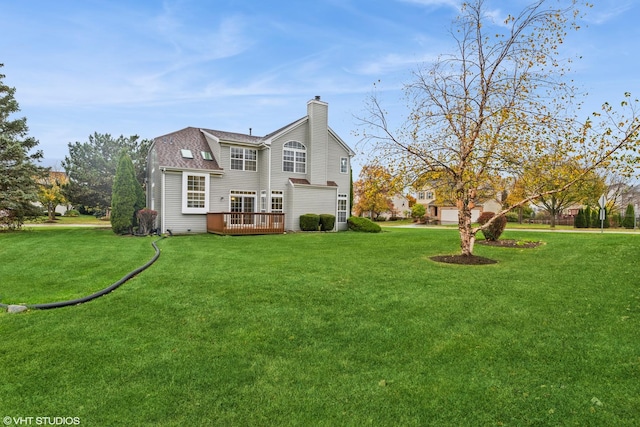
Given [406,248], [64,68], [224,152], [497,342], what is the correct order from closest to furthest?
[497,342] → [406,248] → [64,68] → [224,152]

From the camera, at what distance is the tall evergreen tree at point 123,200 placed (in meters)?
17.3

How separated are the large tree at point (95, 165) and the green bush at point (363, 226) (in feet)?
66.3

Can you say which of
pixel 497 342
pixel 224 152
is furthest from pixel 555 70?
pixel 224 152

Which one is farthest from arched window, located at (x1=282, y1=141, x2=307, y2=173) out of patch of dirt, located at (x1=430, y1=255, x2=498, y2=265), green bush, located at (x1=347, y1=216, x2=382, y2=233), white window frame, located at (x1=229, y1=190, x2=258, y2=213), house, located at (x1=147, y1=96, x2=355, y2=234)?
patch of dirt, located at (x1=430, y1=255, x2=498, y2=265)

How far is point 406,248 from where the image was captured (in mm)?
12336

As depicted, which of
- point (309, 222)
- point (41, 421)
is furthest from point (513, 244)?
point (41, 421)

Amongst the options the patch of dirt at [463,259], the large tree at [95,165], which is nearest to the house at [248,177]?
the patch of dirt at [463,259]

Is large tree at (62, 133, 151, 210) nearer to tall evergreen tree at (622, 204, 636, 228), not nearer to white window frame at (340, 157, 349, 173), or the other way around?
white window frame at (340, 157, 349, 173)

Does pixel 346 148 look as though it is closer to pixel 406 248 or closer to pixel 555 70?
pixel 406 248

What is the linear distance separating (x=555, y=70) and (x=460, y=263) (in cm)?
543

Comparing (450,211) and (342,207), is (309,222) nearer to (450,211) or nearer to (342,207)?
(342,207)

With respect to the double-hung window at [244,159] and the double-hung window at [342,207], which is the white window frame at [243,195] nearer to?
the double-hung window at [244,159]

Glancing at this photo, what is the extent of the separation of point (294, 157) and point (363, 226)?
5.82 meters

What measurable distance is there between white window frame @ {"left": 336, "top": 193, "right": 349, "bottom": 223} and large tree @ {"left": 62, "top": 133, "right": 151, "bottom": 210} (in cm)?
1917
